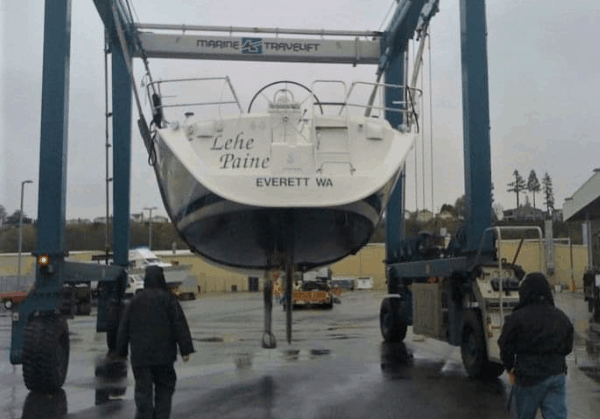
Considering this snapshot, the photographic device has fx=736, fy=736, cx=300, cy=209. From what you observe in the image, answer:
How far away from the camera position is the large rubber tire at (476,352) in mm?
9219

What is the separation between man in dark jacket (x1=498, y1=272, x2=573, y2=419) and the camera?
5070 mm

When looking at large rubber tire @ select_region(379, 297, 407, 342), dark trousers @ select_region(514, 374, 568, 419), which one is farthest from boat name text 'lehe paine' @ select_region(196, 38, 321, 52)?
dark trousers @ select_region(514, 374, 568, 419)

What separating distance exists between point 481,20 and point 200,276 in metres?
49.0

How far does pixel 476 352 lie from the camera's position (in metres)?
9.31

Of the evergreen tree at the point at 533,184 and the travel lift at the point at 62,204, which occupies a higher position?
the evergreen tree at the point at 533,184

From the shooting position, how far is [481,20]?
9820 mm

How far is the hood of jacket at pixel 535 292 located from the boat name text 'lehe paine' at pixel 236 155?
385 centimetres

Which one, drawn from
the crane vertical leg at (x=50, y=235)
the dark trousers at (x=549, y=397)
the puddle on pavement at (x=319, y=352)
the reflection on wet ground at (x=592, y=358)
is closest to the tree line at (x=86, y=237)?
the puddle on pavement at (x=319, y=352)

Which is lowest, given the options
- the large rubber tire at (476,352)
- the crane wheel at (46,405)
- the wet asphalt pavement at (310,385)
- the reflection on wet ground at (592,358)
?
the crane wheel at (46,405)

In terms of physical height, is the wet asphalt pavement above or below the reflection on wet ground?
below

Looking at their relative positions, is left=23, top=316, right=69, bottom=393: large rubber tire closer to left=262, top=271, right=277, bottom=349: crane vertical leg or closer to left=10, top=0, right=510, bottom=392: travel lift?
left=10, top=0, right=510, bottom=392: travel lift

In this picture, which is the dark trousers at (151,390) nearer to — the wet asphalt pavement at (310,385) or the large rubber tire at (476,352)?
the wet asphalt pavement at (310,385)

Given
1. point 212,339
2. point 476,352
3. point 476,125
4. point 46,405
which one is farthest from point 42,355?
point 212,339

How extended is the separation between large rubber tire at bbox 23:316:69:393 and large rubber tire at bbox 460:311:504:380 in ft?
16.9
